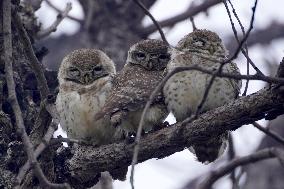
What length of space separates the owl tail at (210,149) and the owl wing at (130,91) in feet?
1.68

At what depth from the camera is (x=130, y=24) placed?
877 centimetres

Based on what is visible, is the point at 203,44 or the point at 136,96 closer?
the point at 136,96

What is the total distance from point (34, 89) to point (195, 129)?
6.93ft

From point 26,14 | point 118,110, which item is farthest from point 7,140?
point 26,14

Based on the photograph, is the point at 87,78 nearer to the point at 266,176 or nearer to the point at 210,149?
the point at 210,149

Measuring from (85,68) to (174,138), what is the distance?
1.44 metres

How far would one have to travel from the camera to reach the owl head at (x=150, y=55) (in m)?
5.91

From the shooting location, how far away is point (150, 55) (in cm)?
596

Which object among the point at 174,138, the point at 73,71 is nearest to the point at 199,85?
the point at 174,138

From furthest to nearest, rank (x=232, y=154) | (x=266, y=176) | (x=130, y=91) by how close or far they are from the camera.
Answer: (x=266, y=176) < (x=232, y=154) < (x=130, y=91)

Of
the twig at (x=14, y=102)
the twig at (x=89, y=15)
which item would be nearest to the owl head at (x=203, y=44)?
the twig at (x=14, y=102)

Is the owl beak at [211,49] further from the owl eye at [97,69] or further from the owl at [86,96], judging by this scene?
the owl eye at [97,69]

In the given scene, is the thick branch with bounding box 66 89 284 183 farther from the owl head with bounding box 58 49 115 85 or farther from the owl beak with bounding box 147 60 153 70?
the owl beak with bounding box 147 60 153 70

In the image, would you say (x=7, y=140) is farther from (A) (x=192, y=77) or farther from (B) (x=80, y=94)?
(A) (x=192, y=77)
